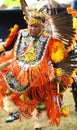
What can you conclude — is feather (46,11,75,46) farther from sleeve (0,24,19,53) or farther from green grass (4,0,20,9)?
green grass (4,0,20,9)

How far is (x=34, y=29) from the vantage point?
5.16 m

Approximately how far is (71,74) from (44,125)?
0.70m

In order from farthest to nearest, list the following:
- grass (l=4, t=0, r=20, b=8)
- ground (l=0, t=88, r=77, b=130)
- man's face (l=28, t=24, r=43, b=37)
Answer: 1. grass (l=4, t=0, r=20, b=8)
2. ground (l=0, t=88, r=77, b=130)
3. man's face (l=28, t=24, r=43, b=37)

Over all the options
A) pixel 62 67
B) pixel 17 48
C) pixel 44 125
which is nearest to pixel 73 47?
pixel 62 67

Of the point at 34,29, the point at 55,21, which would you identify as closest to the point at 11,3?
the point at 55,21

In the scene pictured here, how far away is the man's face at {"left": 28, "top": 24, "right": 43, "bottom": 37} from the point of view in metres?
5.16

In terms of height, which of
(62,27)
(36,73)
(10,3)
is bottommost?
(36,73)

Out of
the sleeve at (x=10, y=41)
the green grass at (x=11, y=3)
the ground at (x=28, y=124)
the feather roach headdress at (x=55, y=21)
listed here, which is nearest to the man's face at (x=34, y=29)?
the feather roach headdress at (x=55, y=21)

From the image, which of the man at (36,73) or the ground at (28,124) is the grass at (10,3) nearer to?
the ground at (28,124)

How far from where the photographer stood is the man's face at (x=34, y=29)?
16.9 ft

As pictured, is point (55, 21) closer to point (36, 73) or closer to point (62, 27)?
point (62, 27)

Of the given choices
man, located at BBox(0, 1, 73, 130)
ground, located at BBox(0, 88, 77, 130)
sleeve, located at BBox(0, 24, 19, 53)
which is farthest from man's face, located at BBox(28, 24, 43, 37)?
ground, located at BBox(0, 88, 77, 130)

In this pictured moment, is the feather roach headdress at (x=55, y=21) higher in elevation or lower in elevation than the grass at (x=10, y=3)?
higher

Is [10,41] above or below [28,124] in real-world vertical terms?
above
